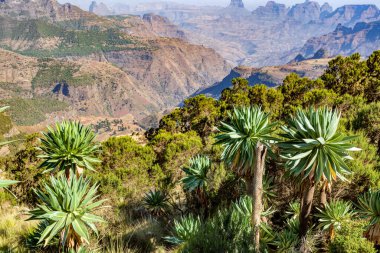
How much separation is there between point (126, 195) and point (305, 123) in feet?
35.7

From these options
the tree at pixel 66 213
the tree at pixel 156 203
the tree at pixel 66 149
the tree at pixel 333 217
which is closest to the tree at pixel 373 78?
the tree at pixel 156 203

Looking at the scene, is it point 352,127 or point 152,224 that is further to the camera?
point 352,127

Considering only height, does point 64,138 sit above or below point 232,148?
below

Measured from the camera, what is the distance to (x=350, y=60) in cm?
3102

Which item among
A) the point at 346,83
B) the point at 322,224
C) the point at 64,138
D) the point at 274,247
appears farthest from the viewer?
the point at 346,83

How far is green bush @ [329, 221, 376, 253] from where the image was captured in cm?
627

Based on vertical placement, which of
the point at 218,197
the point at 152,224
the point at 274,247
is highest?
the point at 274,247

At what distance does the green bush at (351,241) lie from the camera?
6273mm

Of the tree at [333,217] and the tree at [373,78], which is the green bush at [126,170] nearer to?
the tree at [333,217]

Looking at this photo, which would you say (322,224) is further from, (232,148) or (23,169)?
(23,169)

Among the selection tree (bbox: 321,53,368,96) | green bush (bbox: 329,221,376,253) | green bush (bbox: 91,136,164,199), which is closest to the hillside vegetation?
green bush (bbox: 329,221,376,253)

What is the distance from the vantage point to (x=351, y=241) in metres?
6.36

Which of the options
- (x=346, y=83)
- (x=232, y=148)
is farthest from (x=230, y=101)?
(x=232, y=148)

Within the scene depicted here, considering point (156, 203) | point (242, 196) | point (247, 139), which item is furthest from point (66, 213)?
point (156, 203)
